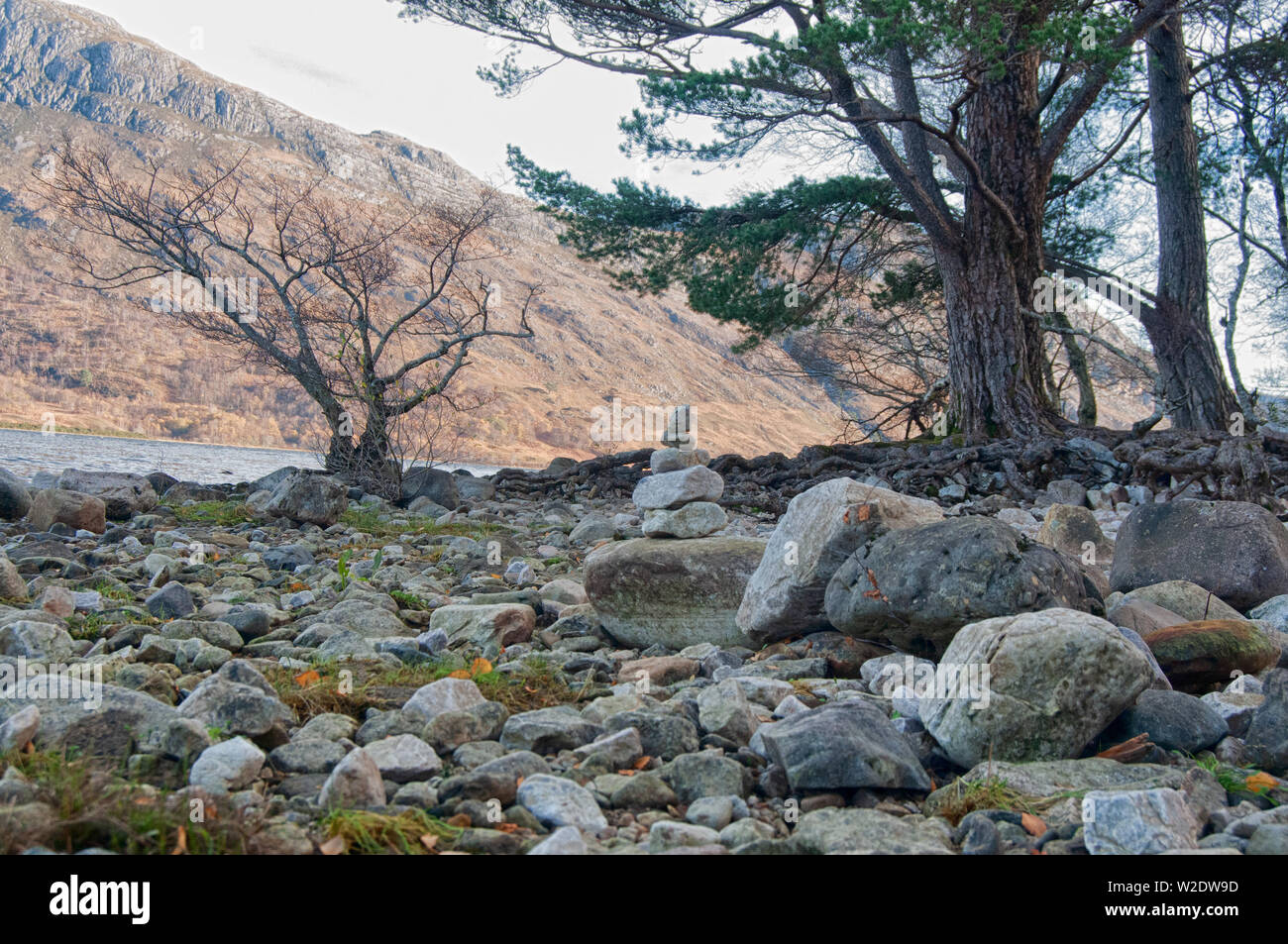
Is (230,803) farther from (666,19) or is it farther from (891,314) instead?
(891,314)

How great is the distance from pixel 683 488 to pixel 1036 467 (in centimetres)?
594

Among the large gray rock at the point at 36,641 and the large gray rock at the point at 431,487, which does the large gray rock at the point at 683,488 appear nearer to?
the large gray rock at the point at 36,641

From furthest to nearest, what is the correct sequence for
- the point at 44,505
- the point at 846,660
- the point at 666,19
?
the point at 666,19 < the point at 44,505 < the point at 846,660

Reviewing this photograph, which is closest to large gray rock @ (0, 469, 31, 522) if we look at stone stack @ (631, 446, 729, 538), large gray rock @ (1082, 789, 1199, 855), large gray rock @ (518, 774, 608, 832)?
stone stack @ (631, 446, 729, 538)

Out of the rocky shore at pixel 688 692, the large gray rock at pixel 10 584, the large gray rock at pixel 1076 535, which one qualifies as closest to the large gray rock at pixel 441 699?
the rocky shore at pixel 688 692

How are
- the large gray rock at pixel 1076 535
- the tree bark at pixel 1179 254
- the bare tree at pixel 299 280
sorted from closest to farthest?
the large gray rock at pixel 1076 535 → the bare tree at pixel 299 280 → the tree bark at pixel 1179 254

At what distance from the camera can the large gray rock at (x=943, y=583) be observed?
3436 mm

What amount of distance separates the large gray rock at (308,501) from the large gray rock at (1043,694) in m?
7.74

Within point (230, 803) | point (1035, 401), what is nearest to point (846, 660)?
point (230, 803)

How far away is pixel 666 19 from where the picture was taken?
10.5 metres

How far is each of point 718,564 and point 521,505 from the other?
266 inches

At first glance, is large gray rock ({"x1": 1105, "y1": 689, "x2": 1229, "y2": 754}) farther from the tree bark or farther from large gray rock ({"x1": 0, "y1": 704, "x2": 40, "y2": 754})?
the tree bark

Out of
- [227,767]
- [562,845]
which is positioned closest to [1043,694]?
[562,845]

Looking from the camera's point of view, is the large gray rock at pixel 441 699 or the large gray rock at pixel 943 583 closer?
the large gray rock at pixel 441 699
